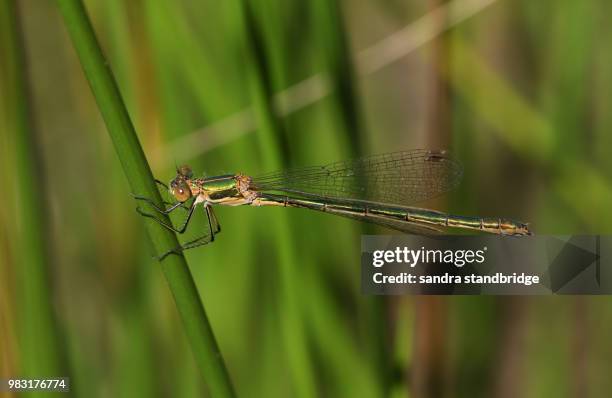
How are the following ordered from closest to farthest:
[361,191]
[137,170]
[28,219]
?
[137,170] < [28,219] < [361,191]

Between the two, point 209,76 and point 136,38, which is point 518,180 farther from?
point 136,38

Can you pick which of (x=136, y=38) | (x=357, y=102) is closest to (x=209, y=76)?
(x=136, y=38)

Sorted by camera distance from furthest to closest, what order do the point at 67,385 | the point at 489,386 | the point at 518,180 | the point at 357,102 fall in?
the point at 518,180 < the point at 489,386 < the point at 67,385 < the point at 357,102

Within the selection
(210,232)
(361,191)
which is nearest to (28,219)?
(210,232)

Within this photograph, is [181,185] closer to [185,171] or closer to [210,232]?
[185,171]

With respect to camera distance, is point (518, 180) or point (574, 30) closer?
point (574, 30)

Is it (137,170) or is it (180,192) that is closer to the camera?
(137,170)

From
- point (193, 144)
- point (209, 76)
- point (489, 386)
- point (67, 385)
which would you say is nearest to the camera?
point (67, 385)

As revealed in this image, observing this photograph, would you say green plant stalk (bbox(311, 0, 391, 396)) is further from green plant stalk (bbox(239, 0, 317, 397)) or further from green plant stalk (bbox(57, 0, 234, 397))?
green plant stalk (bbox(57, 0, 234, 397))
